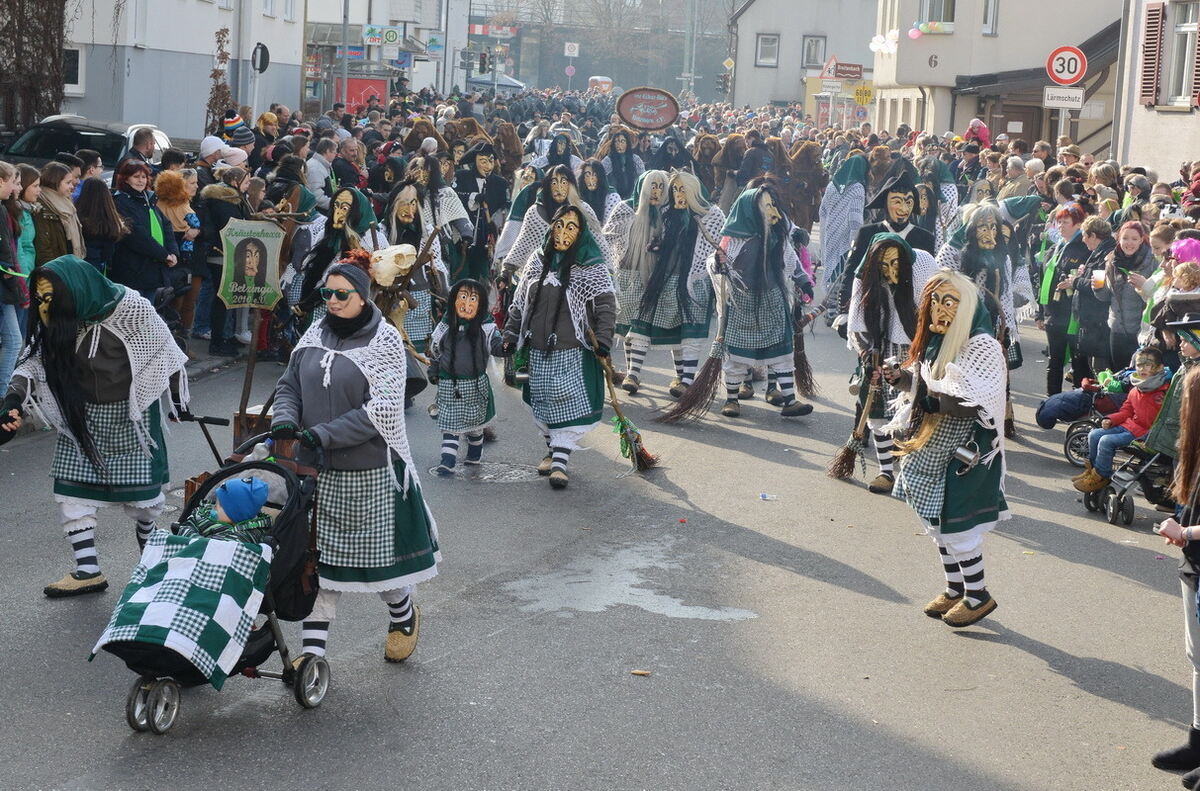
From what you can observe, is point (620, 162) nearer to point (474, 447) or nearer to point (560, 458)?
point (474, 447)

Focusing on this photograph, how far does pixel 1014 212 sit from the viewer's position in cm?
1372

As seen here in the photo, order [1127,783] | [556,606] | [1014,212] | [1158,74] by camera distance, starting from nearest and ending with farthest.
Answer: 1. [1127,783]
2. [556,606]
3. [1014,212]
4. [1158,74]

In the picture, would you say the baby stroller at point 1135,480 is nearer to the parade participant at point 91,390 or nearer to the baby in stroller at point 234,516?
the parade participant at point 91,390

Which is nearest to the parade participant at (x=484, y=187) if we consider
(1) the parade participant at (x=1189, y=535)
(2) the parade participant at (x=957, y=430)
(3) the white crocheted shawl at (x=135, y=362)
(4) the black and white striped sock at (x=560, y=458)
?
(4) the black and white striped sock at (x=560, y=458)

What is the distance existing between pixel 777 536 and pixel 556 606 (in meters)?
2.00

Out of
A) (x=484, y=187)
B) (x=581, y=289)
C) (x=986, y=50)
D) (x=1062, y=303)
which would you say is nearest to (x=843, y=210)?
(x=484, y=187)

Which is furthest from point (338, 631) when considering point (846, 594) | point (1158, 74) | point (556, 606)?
point (1158, 74)

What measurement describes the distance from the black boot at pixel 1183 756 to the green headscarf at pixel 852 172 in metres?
11.7

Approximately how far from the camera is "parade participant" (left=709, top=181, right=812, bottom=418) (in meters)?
12.9

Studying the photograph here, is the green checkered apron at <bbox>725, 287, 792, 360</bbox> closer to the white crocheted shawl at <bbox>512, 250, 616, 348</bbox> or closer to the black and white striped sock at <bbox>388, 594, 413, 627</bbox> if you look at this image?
the white crocheted shawl at <bbox>512, 250, 616, 348</bbox>

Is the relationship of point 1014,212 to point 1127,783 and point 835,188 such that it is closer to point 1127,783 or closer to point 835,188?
point 835,188

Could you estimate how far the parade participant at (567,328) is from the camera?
10.4 meters

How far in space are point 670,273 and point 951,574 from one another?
6.24 m

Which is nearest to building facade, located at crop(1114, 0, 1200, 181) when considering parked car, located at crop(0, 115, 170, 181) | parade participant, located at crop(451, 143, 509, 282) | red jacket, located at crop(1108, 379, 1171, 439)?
parade participant, located at crop(451, 143, 509, 282)
